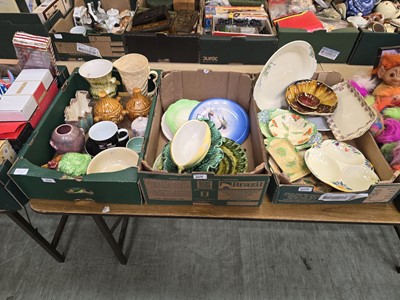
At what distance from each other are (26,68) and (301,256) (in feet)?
4.90

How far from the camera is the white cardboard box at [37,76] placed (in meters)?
1.04

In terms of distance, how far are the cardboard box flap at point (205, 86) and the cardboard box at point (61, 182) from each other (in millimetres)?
436

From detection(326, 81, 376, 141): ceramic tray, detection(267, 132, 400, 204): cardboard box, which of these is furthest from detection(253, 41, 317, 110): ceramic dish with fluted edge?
detection(267, 132, 400, 204): cardboard box

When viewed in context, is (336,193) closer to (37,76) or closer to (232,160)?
Result: (232,160)

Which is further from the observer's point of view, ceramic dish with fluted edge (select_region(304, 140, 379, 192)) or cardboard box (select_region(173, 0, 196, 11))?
cardboard box (select_region(173, 0, 196, 11))

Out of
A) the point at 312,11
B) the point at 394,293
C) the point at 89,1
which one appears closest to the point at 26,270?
the point at 89,1

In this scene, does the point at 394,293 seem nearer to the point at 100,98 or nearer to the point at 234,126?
the point at 234,126

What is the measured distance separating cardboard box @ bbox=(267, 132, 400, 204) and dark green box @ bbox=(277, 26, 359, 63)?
711mm

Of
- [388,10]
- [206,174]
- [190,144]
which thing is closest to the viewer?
[206,174]

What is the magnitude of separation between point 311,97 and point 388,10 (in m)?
0.91

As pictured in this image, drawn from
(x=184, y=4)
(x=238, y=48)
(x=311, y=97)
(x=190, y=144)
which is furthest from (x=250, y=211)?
(x=184, y=4)

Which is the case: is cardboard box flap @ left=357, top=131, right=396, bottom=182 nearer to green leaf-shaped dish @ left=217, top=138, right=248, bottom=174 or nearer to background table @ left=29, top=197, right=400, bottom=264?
background table @ left=29, top=197, right=400, bottom=264

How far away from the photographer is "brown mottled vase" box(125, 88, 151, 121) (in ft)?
3.50

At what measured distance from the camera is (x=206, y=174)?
29.7 inches
